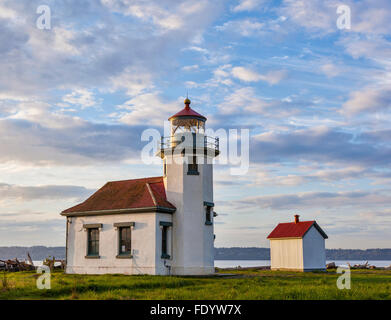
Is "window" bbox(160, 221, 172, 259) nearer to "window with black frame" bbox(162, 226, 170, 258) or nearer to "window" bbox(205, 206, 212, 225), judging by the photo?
"window with black frame" bbox(162, 226, 170, 258)

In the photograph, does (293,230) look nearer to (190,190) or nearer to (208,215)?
(208,215)

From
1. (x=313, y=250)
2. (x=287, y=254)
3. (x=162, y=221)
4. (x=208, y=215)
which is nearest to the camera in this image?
(x=162, y=221)

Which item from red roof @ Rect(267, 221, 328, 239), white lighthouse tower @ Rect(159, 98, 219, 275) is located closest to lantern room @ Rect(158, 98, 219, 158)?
white lighthouse tower @ Rect(159, 98, 219, 275)

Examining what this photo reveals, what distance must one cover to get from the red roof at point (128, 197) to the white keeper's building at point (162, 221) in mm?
73

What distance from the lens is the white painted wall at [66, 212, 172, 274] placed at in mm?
28188

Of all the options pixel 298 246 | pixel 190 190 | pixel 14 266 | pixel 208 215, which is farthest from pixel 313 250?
pixel 14 266

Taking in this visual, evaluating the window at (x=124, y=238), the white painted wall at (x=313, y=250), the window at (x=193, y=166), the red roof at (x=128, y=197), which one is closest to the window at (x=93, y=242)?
the red roof at (x=128, y=197)

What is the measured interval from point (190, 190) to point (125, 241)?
528 cm

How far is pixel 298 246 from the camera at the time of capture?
4000 cm

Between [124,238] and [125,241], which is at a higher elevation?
[124,238]

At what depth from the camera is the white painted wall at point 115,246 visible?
28188 millimetres

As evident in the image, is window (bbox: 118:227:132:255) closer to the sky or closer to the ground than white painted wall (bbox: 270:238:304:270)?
closer to the sky
